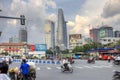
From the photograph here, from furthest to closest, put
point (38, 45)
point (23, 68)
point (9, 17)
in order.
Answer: point (38, 45) → point (9, 17) → point (23, 68)

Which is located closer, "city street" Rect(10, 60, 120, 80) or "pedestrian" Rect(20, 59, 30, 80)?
"pedestrian" Rect(20, 59, 30, 80)

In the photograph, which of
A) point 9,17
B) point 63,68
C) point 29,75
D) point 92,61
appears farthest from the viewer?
point 92,61

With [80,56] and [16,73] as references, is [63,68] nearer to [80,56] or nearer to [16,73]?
[16,73]

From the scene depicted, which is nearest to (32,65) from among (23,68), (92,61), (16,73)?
(16,73)

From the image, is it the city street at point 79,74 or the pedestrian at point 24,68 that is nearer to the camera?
the pedestrian at point 24,68

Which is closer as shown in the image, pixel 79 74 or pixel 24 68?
pixel 24 68

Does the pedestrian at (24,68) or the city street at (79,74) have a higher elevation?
the pedestrian at (24,68)

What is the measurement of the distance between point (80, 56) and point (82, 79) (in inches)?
4375

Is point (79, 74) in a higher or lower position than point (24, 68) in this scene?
lower

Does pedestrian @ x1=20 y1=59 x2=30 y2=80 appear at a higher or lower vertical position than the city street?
higher

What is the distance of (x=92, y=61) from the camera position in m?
71.2

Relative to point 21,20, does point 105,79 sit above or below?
below

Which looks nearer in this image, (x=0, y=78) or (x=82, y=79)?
(x=0, y=78)

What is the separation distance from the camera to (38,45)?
127 metres
